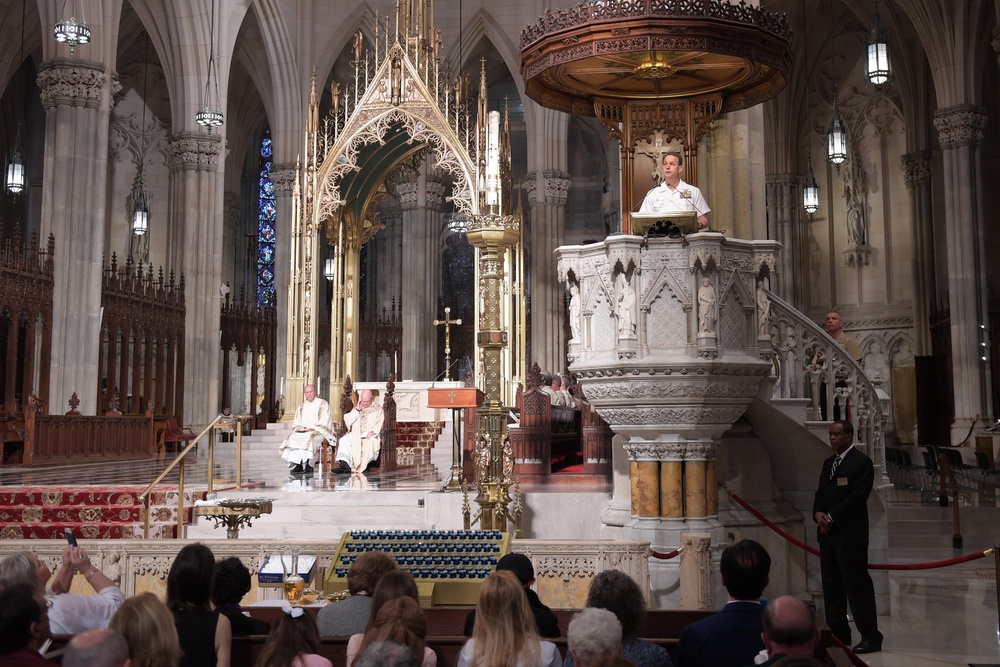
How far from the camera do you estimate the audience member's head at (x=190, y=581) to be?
3.78 metres

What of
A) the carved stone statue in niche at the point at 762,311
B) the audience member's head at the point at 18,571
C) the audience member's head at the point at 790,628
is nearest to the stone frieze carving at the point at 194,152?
the carved stone statue in niche at the point at 762,311

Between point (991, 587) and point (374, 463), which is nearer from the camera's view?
point (991, 587)

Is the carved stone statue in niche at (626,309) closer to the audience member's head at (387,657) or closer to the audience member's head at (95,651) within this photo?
the audience member's head at (387,657)

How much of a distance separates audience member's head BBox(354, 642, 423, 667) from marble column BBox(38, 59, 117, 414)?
50.0ft

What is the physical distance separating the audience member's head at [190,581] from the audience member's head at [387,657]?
1078mm

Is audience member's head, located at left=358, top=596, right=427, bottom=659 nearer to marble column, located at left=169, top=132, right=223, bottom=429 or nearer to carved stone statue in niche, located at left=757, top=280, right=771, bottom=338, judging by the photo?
carved stone statue in niche, located at left=757, top=280, right=771, bottom=338

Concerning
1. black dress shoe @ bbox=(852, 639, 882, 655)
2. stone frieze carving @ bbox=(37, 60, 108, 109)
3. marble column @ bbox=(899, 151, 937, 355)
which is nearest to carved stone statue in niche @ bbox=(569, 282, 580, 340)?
black dress shoe @ bbox=(852, 639, 882, 655)

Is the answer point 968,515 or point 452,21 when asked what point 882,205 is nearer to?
point 452,21

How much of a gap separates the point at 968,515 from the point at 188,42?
1629 cm

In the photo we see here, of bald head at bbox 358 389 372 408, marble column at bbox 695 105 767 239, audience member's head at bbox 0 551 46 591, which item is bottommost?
audience member's head at bbox 0 551 46 591

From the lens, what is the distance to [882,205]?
25094 millimetres

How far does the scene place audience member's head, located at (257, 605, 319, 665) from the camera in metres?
3.30

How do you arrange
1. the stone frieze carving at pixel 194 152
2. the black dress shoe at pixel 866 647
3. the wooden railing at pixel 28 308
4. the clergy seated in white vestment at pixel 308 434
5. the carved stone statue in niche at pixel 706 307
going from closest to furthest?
1. the black dress shoe at pixel 866 647
2. the carved stone statue in niche at pixel 706 307
3. the clergy seated in white vestment at pixel 308 434
4. the wooden railing at pixel 28 308
5. the stone frieze carving at pixel 194 152

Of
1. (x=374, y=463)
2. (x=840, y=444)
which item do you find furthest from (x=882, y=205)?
(x=840, y=444)
